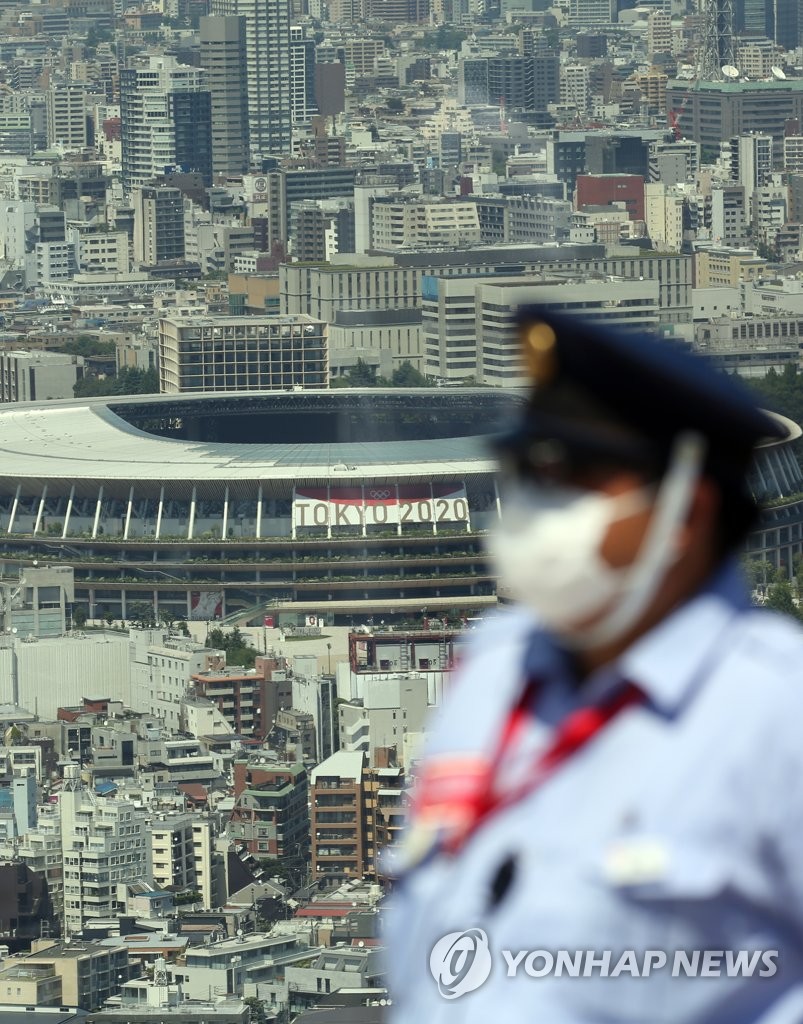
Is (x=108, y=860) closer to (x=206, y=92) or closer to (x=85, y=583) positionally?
(x=85, y=583)

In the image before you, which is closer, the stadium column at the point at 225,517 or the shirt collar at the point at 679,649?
the shirt collar at the point at 679,649

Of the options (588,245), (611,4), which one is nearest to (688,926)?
(588,245)

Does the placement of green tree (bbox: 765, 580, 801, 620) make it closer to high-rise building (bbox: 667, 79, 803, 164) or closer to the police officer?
the police officer

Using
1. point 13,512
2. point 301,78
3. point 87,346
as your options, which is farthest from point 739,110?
point 13,512

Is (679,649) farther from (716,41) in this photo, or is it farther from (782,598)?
(716,41)

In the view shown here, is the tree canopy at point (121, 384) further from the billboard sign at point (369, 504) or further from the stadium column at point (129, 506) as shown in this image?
the billboard sign at point (369, 504)

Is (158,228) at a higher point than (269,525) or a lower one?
lower

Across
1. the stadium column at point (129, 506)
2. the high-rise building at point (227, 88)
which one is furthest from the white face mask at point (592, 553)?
the high-rise building at point (227, 88)
